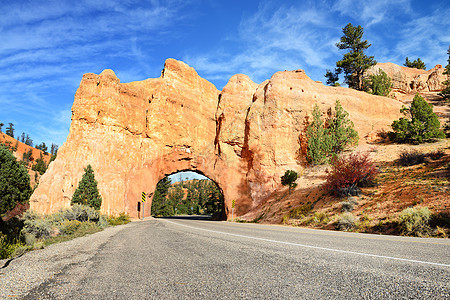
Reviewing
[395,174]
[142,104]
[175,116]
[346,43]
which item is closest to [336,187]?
[395,174]

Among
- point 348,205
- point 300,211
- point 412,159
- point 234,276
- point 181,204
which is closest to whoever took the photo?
point 234,276

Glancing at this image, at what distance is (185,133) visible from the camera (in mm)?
37406

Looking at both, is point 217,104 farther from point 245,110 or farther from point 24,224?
point 24,224

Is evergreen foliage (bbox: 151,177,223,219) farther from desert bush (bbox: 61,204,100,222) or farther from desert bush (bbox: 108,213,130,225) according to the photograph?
desert bush (bbox: 61,204,100,222)

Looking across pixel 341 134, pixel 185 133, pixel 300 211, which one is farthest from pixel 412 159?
pixel 185 133

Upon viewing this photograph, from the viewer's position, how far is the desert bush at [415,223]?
11.7m

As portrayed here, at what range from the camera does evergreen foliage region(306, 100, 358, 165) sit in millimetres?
31250

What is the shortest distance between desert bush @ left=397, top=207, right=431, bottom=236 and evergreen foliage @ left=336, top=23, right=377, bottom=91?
40.2m

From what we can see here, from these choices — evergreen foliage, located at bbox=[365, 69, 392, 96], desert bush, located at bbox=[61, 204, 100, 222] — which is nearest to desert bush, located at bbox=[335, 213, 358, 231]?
desert bush, located at bbox=[61, 204, 100, 222]

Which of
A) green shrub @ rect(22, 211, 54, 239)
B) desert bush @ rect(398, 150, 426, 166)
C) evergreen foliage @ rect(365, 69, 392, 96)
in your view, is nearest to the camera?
green shrub @ rect(22, 211, 54, 239)

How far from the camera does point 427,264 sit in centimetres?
438

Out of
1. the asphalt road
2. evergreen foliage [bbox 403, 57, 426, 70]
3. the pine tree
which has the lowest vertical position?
the asphalt road

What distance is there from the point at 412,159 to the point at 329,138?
32.0ft

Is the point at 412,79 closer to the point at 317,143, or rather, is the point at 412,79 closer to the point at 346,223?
the point at 317,143
